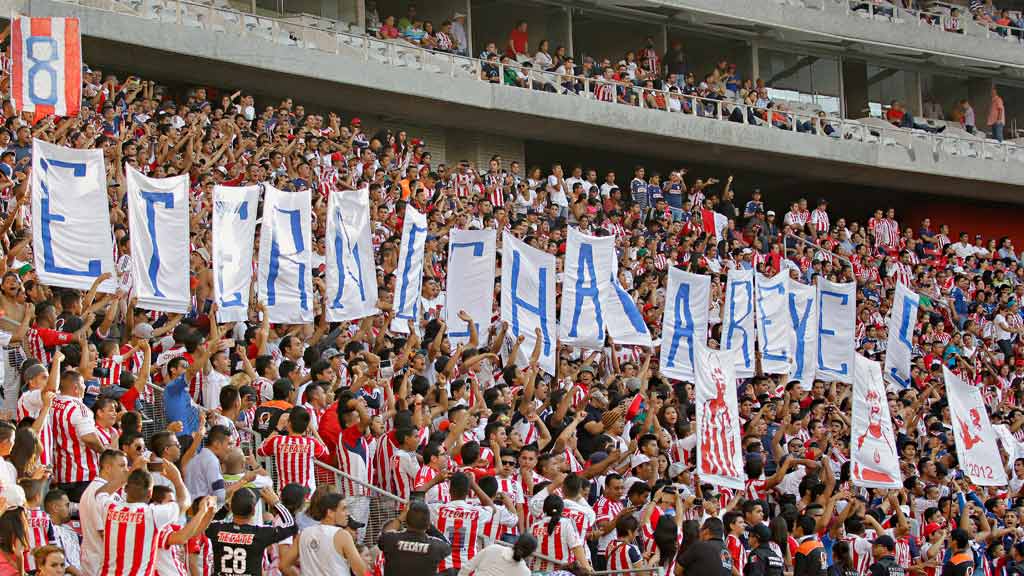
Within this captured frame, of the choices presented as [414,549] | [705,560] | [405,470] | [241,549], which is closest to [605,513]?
[705,560]

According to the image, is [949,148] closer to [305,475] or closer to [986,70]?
[986,70]

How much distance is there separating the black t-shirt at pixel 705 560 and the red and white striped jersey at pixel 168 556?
342 cm

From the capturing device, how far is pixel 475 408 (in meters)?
12.5

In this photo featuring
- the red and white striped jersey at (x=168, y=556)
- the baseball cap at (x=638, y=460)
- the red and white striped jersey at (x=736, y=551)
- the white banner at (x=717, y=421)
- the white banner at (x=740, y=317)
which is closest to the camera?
the red and white striped jersey at (x=168, y=556)

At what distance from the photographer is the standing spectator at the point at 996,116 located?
33.9 metres

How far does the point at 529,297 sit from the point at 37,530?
753 centimetres

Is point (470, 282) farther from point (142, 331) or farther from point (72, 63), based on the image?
point (72, 63)

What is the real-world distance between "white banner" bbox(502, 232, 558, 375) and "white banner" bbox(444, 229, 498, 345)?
10.9 inches

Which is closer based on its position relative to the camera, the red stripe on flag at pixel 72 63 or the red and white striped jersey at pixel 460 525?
the red and white striped jersey at pixel 460 525

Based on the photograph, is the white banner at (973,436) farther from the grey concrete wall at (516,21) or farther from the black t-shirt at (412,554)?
the grey concrete wall at (516,21)

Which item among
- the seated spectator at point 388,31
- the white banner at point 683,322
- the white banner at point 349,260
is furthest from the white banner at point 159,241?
the seated spectator at point 388,31

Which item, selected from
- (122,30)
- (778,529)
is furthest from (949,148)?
(778,529)

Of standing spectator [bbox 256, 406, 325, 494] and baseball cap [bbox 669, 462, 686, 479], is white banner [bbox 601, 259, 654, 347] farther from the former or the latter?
standing spectator [bbox 256, 406, 325, 494]

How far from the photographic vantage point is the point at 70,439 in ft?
32.3
